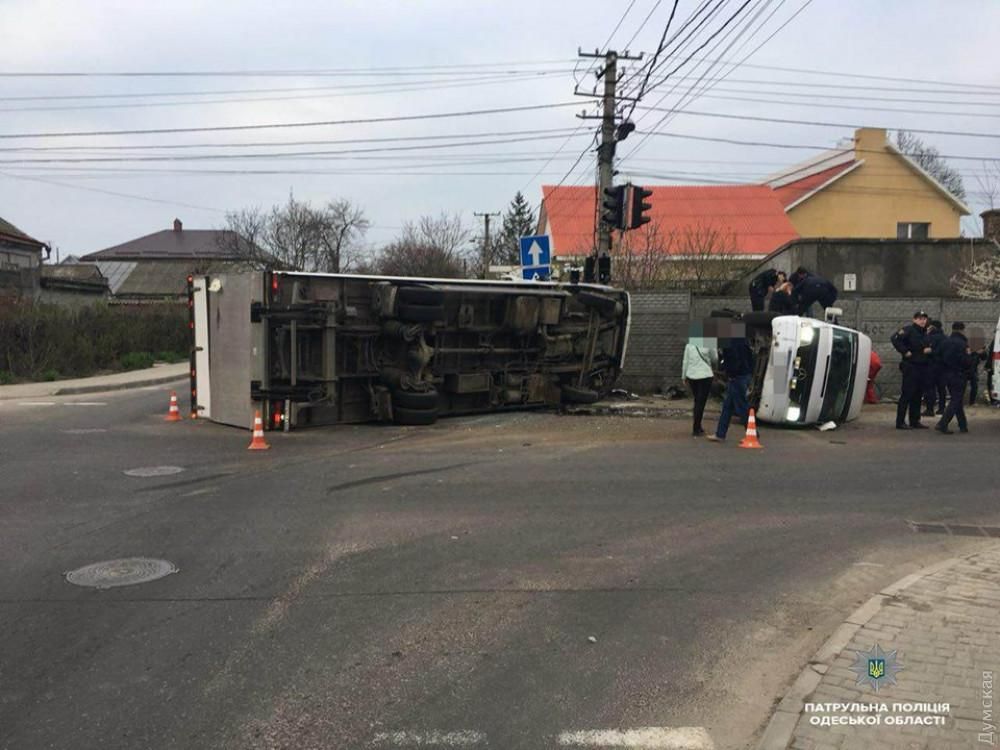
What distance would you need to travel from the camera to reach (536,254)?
56.4 ft

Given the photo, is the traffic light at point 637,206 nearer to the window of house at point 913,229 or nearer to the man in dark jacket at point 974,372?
the man in dark jacket at point 974,372

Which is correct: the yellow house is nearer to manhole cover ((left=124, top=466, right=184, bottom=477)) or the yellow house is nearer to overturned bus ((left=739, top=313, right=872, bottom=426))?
overturned bus ((left=739, top=313, right=872, bottom=426))

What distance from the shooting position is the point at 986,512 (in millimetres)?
7789

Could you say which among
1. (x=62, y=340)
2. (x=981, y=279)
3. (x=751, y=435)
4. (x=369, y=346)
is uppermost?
(x=981, y=279)

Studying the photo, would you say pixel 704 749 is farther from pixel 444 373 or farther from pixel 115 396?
pixel 115 396

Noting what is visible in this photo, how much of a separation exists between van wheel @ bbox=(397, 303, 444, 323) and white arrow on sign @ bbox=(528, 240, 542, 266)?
499cm

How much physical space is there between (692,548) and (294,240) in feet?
157

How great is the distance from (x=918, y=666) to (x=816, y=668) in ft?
1.69

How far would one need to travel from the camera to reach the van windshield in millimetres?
12789

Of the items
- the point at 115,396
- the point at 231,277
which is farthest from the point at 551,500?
the point at 115,396

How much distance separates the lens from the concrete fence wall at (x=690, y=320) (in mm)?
16688

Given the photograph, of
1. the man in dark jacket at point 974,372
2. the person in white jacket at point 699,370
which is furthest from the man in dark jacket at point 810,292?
the person in white jacket at point 699,370

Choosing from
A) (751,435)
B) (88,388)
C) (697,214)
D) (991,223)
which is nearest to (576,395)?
(751,435)

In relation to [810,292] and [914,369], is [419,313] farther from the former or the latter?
[914,369]
